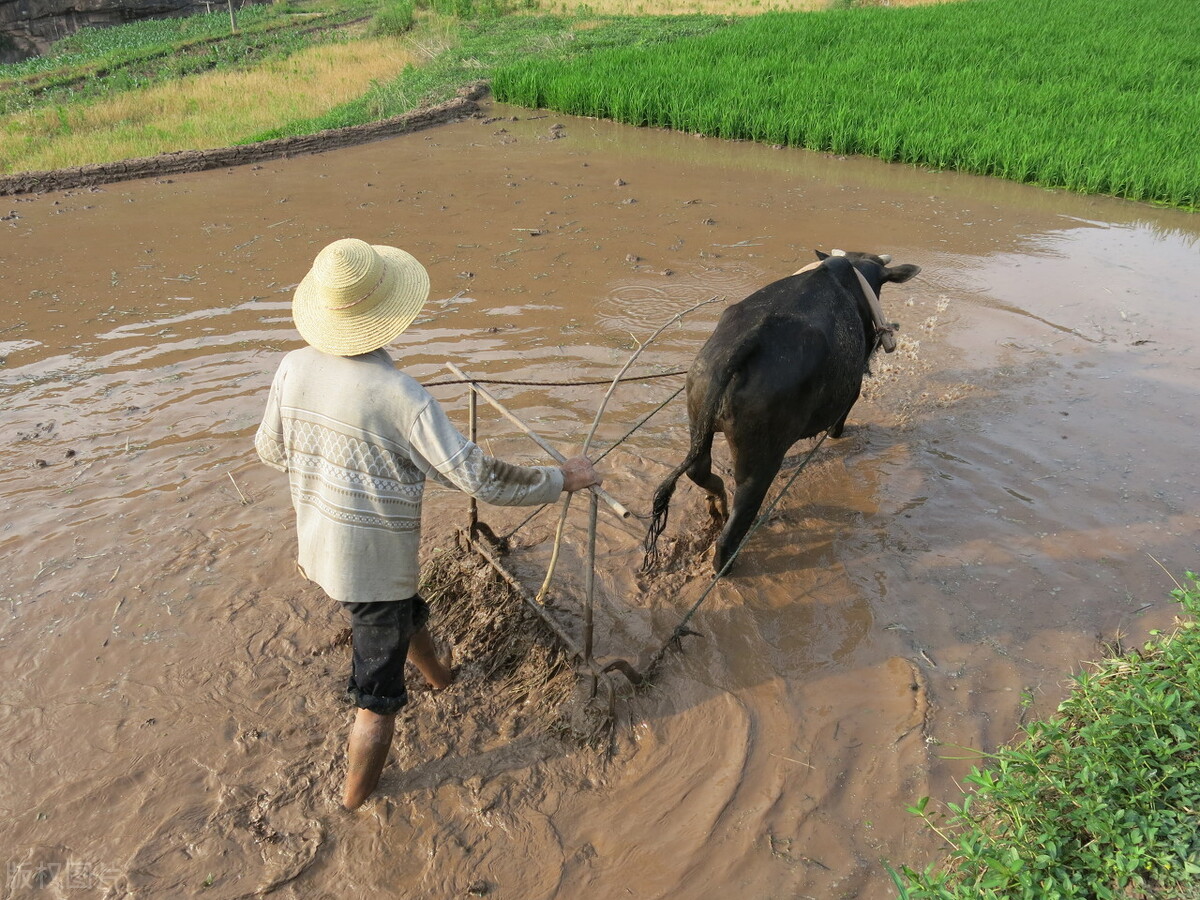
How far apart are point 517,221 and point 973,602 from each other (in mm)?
6147

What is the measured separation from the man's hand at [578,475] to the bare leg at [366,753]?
969mm

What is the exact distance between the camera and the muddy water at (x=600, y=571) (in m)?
2.50

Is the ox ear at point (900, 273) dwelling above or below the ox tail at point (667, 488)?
above

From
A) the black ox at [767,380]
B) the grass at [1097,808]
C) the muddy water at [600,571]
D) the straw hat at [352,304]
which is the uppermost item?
the straw hat at [352,304]

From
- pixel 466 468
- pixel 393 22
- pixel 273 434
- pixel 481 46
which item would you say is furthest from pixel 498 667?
pixel 393 22

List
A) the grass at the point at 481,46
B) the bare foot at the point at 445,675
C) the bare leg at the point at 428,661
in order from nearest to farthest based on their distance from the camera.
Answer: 1. the bare leg at the point at 428,661
2. the bare foot at the point at 445,675
3. the grass at the point at 481,46

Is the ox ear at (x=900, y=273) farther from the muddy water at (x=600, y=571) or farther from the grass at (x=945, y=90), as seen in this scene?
the grass at (x=945, y=90)

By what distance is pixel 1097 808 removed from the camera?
2.03 metres

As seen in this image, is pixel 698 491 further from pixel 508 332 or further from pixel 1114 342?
pixel 1114 342

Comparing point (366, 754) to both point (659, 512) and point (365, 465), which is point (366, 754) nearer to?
point (365, 465)

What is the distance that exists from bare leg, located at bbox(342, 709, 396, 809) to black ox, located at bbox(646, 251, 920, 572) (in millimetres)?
1564

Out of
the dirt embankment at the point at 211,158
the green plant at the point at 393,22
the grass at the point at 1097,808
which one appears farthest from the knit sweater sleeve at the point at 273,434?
the green plant at the point at 393,22

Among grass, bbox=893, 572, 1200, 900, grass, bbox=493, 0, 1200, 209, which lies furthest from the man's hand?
grass, bbox=493, 0, 1200, 209

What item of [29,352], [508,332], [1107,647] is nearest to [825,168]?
[508,332]
